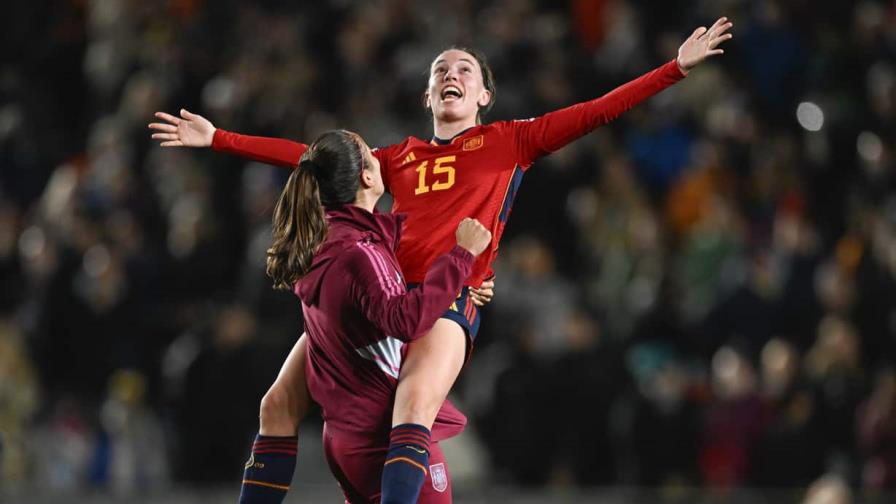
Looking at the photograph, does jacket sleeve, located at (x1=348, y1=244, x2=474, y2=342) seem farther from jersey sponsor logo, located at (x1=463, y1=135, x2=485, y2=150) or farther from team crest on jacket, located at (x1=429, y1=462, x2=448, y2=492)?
jersey sponsor logo, located at (x1=463, y1=135, x2=485, y2=150)

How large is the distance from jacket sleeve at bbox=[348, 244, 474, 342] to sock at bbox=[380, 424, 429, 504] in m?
0.34

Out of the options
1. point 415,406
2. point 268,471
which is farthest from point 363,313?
point 268,471

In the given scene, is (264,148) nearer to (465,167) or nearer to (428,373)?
(465,167)

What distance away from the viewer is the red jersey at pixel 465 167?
→ 18.4 ft

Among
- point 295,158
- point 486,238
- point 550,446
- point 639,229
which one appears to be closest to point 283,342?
point 550,446

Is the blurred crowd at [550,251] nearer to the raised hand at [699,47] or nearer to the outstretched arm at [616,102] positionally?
the outstretched arm at [616,102]

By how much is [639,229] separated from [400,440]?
5.57 meters

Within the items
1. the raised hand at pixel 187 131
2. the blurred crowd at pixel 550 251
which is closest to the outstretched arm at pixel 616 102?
the raised hand at pixel 187 131

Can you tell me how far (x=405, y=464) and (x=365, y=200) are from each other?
3.18ft

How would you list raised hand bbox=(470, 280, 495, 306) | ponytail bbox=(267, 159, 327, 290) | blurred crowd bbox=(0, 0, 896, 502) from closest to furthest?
ponytail bbox=(267, 159, 327, 290) → raised hand bbox=(470, 280, 495, 306) → blurred crowd bbox=(0, 0, 896, 502)

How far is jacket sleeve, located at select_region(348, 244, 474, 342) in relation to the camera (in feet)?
16.4

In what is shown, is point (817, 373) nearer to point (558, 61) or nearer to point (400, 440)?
point (558, 61)

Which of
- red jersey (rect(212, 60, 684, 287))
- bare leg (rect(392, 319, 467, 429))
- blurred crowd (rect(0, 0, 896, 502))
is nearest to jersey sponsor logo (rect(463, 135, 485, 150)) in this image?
red jersey (rect(212, 60, 684, 287))

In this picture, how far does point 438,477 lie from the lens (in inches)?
207
